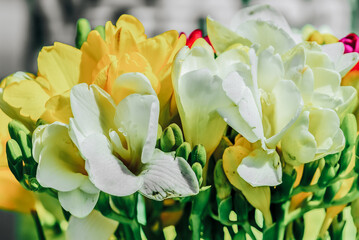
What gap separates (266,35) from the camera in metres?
0.31

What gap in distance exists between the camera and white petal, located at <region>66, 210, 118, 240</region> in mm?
289

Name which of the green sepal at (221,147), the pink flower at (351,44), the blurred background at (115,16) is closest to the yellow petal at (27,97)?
the green sepal at (221,147)

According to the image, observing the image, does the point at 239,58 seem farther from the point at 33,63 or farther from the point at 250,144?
the point at 33,63

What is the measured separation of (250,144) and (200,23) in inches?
38.6

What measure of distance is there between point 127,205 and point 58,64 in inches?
3.5

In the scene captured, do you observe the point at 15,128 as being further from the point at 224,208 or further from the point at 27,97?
the point at 224,208

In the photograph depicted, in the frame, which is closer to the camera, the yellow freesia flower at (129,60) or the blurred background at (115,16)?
the yellow freesia flower at (129,60)

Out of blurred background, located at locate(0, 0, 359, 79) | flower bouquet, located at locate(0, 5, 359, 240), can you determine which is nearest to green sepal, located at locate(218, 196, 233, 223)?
flower bouquet, located at locate(0, 5, 359, 240)

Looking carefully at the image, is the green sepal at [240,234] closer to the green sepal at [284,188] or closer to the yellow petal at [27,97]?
the green sepal at [284,188]

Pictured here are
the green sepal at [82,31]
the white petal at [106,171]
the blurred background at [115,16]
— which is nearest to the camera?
the white petal at [106,171]

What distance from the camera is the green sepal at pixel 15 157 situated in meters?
0.27

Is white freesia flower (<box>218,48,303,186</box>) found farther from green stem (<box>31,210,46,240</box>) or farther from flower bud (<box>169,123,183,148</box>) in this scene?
green stem (<box>31,210,46,240</box>)

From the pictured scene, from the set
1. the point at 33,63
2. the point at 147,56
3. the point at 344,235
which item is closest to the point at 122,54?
the point at 147,56

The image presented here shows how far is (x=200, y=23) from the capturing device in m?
1.23
